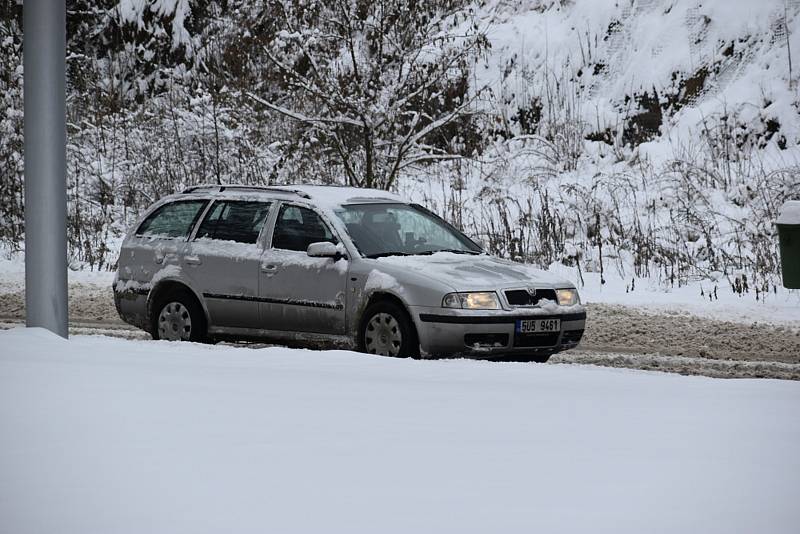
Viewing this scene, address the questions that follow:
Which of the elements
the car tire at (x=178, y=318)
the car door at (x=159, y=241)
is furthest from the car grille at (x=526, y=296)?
the car door at (x=159, y=241)

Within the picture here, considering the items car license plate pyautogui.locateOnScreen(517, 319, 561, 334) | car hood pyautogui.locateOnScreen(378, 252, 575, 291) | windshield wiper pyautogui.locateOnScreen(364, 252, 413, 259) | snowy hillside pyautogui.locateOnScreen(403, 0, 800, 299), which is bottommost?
car license plate pyautogui.locateOnScreen(517, 319, 561, 334)

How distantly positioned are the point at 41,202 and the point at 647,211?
13368 millimetres

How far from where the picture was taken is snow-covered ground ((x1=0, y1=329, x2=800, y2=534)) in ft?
13.9

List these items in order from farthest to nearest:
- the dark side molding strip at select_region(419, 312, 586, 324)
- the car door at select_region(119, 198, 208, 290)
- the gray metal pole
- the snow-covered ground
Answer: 1. the car door at select_region(119, 198, 208, 290)
2. the dark side molding strip at select_region(419, 312, 586, 324)
3. the gray metal pole
4. the snow-covered ground

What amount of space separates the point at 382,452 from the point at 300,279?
5.26 m

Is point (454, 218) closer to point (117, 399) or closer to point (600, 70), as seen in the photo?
point (600, 70)

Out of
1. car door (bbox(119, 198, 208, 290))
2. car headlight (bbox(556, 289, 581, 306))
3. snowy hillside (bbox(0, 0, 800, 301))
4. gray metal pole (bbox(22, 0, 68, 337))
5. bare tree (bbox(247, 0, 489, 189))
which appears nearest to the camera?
gray metal pole (bbox(22, 0, 68, 337))

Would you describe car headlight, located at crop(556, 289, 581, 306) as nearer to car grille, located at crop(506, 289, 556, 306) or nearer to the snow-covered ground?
car grille, located at crop(506, 289, 556, 306)

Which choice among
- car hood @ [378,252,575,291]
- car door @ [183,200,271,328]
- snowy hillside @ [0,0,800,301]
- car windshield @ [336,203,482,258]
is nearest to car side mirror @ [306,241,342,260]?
car windshield @ [336,203,482,258]

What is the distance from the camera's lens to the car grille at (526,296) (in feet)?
31.1

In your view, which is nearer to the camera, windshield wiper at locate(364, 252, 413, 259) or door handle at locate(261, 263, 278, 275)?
windshield wiper at locate(364, 252, 413, 259)

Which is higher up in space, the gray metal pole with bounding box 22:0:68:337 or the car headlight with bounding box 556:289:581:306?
the gray metal pole with bounding box 22:0:68:337

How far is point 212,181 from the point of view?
22.4m

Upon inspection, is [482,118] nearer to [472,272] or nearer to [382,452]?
[472,272]
